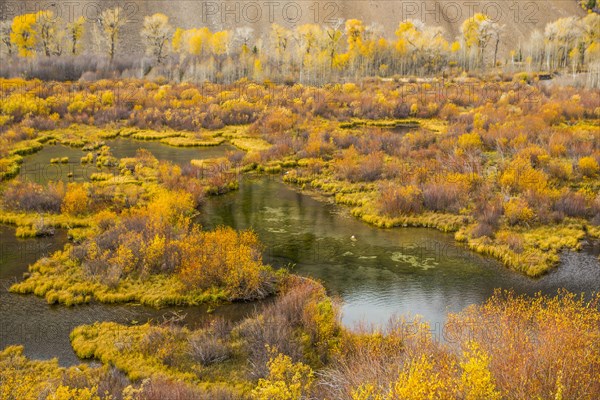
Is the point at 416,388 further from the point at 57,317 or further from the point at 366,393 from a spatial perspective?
the point at 57,317

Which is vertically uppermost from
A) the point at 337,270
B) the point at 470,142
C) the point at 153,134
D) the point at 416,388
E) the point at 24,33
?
the point at 24,33

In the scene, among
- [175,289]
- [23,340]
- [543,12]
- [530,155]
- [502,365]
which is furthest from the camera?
[543,12]

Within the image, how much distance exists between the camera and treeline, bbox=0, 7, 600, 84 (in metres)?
77.9

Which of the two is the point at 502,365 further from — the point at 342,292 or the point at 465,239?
the point at 465,239

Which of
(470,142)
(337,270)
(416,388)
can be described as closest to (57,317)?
(337,270)

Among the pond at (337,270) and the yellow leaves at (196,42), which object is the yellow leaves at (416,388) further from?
the yellow leaves at (196,42)

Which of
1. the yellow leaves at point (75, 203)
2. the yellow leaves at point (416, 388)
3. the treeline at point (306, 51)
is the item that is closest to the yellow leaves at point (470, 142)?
the yellow leaves at point (75, 203)

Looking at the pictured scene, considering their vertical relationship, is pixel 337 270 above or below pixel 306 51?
below

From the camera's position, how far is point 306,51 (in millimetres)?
84812

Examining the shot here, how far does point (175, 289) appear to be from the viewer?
17.1 meters

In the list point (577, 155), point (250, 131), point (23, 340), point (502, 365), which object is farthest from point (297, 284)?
point (250, 131)

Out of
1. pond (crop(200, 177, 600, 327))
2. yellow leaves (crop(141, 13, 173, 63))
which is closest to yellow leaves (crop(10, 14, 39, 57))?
yellow leaves (crop(141, 13, 173, 63))

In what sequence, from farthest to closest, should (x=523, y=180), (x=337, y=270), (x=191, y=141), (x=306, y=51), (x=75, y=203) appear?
(x=306, y=51)
(x=191, y=141)
(x=523, y=180)
(x=75, y=203)
(x=337, y=270)

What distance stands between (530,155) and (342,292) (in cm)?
1817
